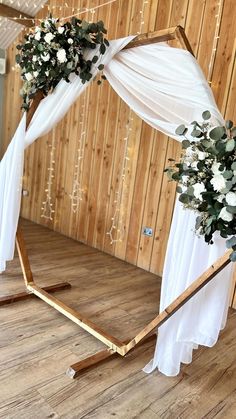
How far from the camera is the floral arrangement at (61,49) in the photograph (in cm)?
227

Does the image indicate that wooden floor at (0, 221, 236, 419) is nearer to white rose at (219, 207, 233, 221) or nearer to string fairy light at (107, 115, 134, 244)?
string fairy light at (107, 115, 134, 244)

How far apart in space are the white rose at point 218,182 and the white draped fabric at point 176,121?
488mm

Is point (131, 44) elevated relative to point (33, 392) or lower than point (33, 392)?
elevated

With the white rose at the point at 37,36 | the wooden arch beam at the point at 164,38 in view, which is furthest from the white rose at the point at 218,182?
the white rose at the point at 37,36

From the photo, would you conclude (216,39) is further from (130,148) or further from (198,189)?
(198,189)

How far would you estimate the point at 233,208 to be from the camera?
140 cm

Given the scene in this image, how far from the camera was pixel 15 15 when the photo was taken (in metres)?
4.51

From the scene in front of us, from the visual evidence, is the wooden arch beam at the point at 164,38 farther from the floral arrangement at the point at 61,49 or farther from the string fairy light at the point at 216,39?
the string fairy light at the point at 216,39

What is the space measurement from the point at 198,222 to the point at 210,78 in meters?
1.95

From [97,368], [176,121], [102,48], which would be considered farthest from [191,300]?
[102,48]

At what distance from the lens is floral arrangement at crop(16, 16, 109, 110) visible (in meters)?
2.27

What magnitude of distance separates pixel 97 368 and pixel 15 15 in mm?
4397

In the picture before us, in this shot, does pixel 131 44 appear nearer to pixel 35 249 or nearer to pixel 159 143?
pixel 159 143

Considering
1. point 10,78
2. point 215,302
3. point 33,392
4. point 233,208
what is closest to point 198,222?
Result: point 233,208
